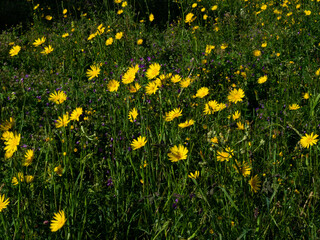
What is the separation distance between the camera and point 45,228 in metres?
1.39

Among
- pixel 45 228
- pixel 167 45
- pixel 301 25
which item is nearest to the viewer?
pixel 45 228

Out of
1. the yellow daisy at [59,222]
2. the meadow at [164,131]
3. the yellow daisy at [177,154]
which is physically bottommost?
the meadow at [164,131]

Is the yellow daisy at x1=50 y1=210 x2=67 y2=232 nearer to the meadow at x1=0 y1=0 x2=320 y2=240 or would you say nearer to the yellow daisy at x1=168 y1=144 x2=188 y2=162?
the meadow at x1=0 y1=0 x2=320 y2=240

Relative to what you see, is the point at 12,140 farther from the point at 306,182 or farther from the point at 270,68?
the point at 270,68

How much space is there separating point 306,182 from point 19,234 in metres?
1.42

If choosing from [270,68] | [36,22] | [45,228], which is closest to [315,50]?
[270,68]

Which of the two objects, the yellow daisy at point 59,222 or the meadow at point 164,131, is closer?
the yellow daisy at point 59,222

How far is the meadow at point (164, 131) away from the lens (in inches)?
53.4

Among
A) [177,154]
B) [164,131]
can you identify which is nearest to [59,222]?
[177,154]

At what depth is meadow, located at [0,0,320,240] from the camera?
1.36 m

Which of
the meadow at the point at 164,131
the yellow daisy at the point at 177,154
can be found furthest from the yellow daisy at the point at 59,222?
the yellow daisy at the point at 177,154

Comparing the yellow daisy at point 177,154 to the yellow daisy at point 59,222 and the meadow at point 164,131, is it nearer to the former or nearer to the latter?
the meadow at point 164,131

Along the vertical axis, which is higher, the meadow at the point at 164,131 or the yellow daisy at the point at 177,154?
the yellow daisy at the point at 177,154

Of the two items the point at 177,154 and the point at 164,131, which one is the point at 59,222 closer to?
the point at 177,154
